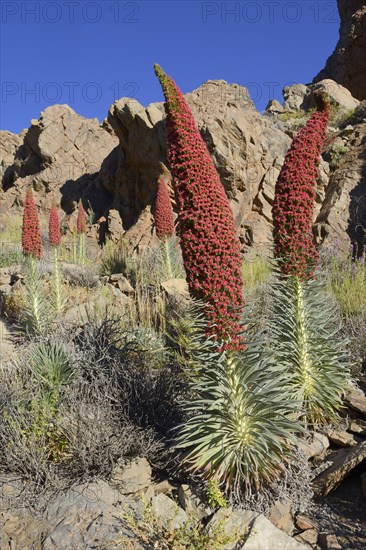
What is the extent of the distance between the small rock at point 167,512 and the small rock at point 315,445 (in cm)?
96

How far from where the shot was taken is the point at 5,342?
19.7 feet

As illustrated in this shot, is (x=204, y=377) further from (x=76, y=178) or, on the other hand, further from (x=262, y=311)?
(x=76, y=178)

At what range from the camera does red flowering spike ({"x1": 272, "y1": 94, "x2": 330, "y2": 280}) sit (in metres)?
2.96

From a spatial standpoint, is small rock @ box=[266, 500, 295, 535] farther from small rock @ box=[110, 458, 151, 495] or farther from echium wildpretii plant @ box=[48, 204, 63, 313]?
echium wildpretii plant @ box=[48, 204, 63, 313]

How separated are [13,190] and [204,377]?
19707 millimetres

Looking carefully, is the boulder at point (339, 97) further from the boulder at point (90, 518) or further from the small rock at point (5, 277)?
the boulder at point (90, 518)

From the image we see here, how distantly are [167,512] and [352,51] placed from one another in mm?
26988

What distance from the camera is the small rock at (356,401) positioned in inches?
133

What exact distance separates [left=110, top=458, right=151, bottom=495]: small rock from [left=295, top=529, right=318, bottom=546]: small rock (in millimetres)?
980

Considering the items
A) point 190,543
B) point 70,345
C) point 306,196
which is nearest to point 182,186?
point 306,196

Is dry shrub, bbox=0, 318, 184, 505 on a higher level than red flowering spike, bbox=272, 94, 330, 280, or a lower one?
lower

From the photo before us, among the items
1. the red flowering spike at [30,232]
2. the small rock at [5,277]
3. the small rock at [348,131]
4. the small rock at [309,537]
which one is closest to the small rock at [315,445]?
the small rock at [309,537]

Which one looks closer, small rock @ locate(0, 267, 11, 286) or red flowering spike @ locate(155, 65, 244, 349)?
red flowering spike @ locate(155, 65, 244, 349)

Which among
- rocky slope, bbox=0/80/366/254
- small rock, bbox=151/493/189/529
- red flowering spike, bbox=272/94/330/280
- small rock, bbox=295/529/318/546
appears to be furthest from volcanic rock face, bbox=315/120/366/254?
small rock, bbox=151/493/189/529
